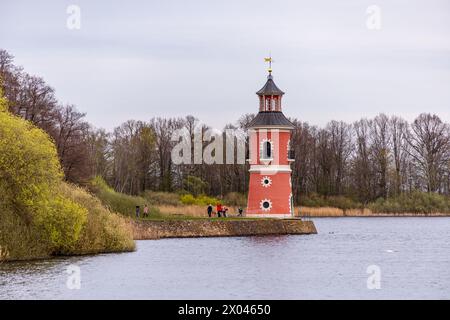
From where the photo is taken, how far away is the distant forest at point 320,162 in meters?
87.5

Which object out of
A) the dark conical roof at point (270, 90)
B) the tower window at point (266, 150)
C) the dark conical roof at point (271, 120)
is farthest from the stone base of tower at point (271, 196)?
the dark conical roof at point (270, 90)

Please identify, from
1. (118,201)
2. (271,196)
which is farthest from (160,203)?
(271,196)

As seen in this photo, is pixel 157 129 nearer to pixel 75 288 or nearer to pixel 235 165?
pixel 235 165

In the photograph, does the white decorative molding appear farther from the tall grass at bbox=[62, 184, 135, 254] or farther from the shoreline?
the tall grass at bbox=[62, 184, 135, 254]

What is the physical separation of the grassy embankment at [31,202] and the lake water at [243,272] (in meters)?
1.03

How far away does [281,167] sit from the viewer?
5912cm

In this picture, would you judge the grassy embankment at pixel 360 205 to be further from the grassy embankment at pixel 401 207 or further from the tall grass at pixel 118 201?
the tall grass at pixel 118 201

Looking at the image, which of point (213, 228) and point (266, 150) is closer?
point (213, 228)

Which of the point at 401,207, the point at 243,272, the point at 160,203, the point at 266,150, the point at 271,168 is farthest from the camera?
the point at 401,207

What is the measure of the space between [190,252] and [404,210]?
45.3m

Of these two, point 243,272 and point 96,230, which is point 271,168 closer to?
point 96,230

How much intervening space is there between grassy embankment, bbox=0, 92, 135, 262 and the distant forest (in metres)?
43.2

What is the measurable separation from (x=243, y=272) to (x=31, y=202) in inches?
312

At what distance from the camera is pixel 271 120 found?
59.6 metres
